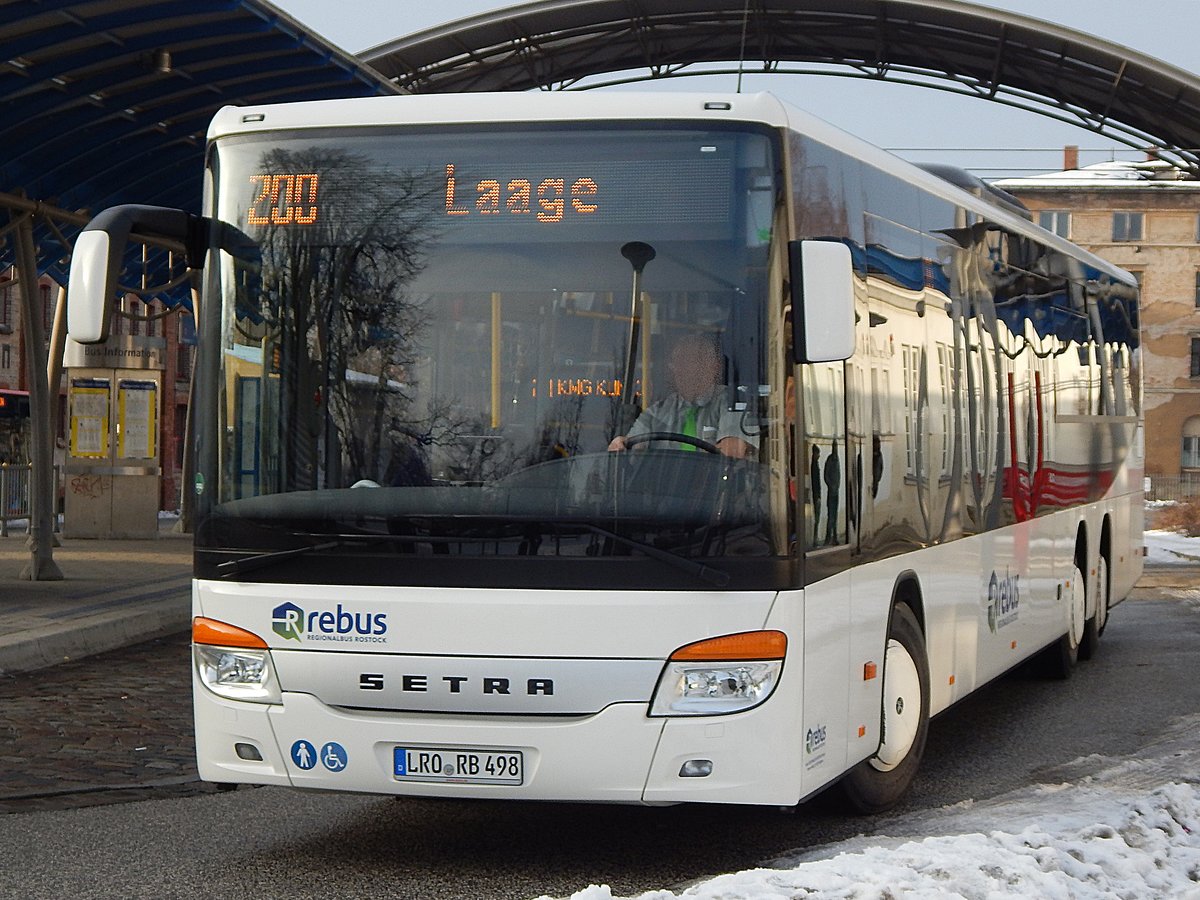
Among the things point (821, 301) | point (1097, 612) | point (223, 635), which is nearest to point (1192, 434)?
point (1097, 612)

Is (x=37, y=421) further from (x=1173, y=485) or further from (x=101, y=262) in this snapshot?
(x=1173, y=485)

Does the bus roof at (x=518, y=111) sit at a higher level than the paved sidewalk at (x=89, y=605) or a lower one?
higher

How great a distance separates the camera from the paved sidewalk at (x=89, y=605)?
13859mm

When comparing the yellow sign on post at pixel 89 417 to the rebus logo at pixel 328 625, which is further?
the yellow sign on post at pixel 89 417

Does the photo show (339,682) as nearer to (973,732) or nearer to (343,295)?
(343,295)

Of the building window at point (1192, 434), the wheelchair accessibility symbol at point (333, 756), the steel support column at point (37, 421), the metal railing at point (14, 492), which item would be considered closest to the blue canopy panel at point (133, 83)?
the steel support column at point (37, 421)

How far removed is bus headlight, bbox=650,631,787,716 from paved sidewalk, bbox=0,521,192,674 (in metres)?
7.75

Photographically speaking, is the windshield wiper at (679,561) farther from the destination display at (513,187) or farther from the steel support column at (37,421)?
the steel support column at (37,421)

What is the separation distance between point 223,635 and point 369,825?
1.38 m

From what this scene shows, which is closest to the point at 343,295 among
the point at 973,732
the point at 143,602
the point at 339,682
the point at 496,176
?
the point at 496,176

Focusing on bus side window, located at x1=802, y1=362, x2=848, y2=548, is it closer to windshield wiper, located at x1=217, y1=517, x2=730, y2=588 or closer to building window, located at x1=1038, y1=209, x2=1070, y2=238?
windshield wiper, located at x1=217, y1=517, x2=730, y2=588

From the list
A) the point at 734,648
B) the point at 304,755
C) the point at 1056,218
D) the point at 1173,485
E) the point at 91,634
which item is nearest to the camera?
the point at 734,648

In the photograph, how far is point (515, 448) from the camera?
6590mm

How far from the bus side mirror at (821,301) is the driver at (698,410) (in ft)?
1.02
